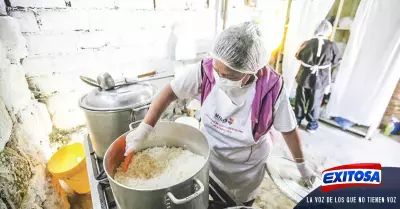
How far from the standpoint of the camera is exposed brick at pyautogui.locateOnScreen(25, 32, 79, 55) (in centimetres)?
139

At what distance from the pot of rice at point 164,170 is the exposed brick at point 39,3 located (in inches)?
47.5

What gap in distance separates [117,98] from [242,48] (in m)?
0.65

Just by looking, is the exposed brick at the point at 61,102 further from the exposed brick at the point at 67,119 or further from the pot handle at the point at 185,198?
the pot handle at the point at 185,198

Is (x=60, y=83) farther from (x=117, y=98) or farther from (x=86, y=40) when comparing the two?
(x=117, y=98)

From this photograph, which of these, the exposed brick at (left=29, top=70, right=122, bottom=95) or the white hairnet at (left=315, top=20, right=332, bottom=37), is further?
the white hairnet at (left=315, top=20, right=332, bottom=37)

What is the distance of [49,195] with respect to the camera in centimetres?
145

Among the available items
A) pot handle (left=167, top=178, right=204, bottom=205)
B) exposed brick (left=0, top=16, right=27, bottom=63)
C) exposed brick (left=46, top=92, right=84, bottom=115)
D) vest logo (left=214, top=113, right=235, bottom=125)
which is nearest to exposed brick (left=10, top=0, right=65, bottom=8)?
exposed brick (left=0, top=16, right=27, bottom=63)

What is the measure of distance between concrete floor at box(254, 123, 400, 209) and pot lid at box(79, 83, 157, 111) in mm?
1639

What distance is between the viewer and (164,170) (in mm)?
779

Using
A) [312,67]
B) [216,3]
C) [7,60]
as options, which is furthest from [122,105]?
[312,67]

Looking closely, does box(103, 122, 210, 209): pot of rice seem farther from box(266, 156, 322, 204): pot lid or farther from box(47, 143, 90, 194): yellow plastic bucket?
box(47, 143, 90, 194): yellow plastic bucket

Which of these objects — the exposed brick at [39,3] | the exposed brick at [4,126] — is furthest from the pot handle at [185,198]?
the exposed brick at [39,3]

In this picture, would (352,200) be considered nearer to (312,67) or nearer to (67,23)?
(67,23)

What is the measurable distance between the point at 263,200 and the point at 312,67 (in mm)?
1994
